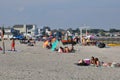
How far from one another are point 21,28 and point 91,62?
4268 inches

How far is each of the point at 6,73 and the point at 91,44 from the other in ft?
114

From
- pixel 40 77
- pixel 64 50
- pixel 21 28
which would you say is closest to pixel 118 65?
pixel 40 77

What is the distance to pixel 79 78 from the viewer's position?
44.1 feet

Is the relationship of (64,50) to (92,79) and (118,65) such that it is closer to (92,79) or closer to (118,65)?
(118,65)

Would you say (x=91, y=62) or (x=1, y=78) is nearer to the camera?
(x=1, y=78)

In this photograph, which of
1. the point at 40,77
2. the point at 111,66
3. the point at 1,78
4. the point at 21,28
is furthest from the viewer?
the point at 21,28

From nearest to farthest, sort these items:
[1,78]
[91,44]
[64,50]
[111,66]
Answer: [1,78]
[111,66]
[64,50]
[91,44]

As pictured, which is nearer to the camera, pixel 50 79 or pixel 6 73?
pixel 50 79

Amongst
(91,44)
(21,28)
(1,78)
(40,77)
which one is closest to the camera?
(1,78)

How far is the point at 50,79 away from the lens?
12.7 m

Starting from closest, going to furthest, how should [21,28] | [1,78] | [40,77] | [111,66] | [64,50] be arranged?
1. [1,78]
2. [40,77]
3. [111,66]
4. [64,50]
5. [21,28]

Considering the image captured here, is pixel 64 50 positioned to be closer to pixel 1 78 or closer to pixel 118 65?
pixel 118 65

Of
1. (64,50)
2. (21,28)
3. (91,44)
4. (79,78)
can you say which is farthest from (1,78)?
(21,28)

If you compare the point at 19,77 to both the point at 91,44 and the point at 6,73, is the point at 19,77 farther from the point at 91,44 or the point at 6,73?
the point at 91,44
